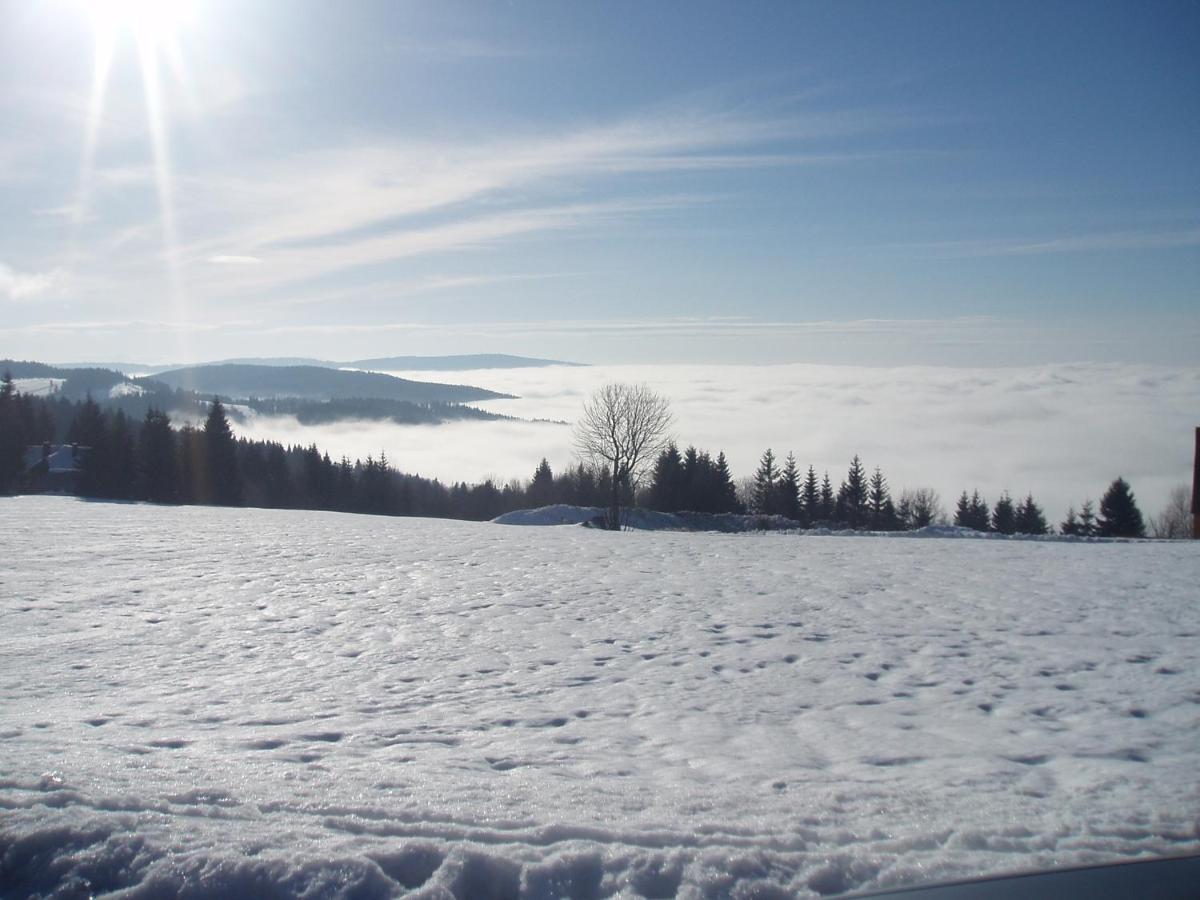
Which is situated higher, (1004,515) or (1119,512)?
(1119,512)

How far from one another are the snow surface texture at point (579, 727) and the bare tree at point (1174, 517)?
254ft

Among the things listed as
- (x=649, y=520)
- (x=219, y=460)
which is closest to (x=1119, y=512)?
(x=649, y=520)

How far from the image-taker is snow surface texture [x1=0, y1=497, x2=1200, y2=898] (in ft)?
11.9

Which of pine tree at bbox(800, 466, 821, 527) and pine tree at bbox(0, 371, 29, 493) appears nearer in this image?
pine tree at bbox(0, 371, 29, 493)

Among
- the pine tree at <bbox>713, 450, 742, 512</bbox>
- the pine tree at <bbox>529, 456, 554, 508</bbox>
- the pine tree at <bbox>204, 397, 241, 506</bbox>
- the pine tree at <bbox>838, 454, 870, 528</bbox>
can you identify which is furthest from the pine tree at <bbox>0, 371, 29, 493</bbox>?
the pine tree at <bbox>838, 454, 870, 528</bbox>

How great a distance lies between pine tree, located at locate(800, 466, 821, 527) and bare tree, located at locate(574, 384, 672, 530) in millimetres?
31604

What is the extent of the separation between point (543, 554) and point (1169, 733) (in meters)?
12.2

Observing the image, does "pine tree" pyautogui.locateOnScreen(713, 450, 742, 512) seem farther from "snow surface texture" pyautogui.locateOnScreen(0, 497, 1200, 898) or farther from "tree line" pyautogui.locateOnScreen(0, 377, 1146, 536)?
"snow surface texture" pyautogui.locateOnScreen(0, 497, 1200, 898)

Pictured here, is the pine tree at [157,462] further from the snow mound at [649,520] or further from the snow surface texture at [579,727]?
the snow surface texture at [579,727]

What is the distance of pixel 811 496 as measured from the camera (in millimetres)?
73562

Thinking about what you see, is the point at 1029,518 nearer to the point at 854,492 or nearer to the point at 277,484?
the point at 854,492

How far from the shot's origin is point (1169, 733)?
20.3 ft

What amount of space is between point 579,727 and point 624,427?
3500 centimetres

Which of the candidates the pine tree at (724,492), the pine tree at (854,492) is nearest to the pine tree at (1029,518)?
the pine tree at (854,492)
